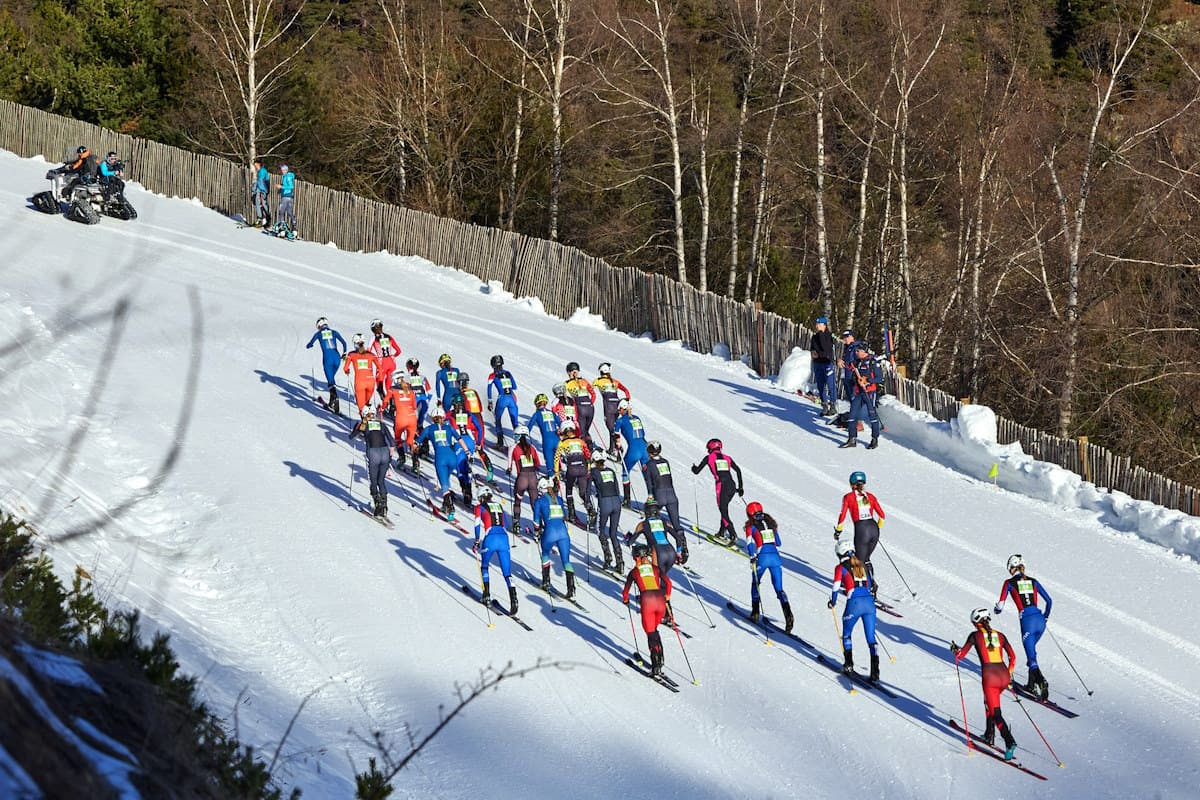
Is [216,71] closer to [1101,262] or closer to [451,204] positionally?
[451,204]

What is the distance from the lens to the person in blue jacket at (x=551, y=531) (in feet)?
51.6

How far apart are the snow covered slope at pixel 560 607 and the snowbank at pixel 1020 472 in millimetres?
342

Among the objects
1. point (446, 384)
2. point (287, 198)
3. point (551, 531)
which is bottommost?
point (551, 531)

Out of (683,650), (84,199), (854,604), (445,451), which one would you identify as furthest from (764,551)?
(84,199)

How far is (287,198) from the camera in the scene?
1379 inches

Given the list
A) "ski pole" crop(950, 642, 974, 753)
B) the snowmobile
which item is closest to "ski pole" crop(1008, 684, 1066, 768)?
"ski pole" crop(950, 642, 974, 753)

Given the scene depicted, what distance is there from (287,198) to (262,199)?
5.01 feet

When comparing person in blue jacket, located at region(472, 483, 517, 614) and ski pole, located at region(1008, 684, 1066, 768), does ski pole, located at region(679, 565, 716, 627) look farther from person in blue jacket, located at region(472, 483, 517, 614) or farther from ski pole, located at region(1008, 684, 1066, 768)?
ski pole, located at region(1008, 684, 1066, 768)

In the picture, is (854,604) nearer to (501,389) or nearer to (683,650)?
(683,650)

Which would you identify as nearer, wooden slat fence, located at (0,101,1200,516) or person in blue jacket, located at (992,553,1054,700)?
person in blue jacket, located at (992,553,1054,700)

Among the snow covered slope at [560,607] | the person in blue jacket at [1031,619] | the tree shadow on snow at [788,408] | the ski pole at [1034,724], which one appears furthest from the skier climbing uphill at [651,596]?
the tree shadow on snow at [788,408]

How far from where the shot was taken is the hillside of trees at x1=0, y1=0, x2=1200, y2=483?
1350 inches

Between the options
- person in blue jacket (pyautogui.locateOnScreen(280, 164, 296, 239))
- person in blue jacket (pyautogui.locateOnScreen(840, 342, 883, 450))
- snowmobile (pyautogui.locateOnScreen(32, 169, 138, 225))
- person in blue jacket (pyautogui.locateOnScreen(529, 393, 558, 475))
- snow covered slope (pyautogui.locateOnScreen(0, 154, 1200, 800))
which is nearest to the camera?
snow covered slope (pyautogui.locateOnScreen(0, 154, 1200, 800))

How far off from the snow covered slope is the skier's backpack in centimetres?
762
